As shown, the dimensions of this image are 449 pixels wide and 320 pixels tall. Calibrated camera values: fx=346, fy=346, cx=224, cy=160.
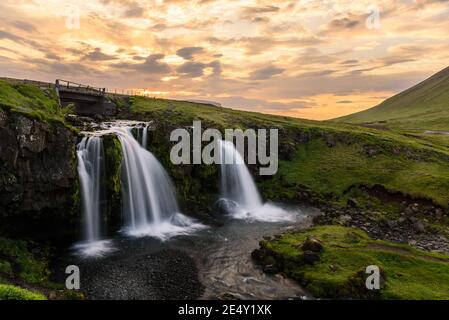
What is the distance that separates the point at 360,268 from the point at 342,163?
35.0m

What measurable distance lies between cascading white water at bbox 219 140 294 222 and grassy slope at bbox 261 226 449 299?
443 inches

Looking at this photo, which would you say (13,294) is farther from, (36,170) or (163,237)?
(163,237)

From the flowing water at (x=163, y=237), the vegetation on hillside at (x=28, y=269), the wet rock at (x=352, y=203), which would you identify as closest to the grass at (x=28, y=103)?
the flowing water at (x=163, y=237)

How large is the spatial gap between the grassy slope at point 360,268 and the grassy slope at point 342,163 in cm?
1961

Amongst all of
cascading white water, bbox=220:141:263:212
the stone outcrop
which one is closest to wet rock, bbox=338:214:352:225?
cascading white water, bbox=220:141:263:212

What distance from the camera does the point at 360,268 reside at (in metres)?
25.0

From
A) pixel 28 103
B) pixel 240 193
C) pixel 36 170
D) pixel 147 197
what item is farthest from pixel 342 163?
pixel 28 103

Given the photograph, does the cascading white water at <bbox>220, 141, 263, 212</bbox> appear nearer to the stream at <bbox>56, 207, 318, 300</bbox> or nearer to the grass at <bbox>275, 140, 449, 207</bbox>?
the grass at <bbox>275, 140, 449, 207</bbox>

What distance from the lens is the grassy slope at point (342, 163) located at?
49375 mm

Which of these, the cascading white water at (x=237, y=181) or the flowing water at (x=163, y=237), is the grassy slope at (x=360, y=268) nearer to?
the flowing water at (x=163, y=237)
